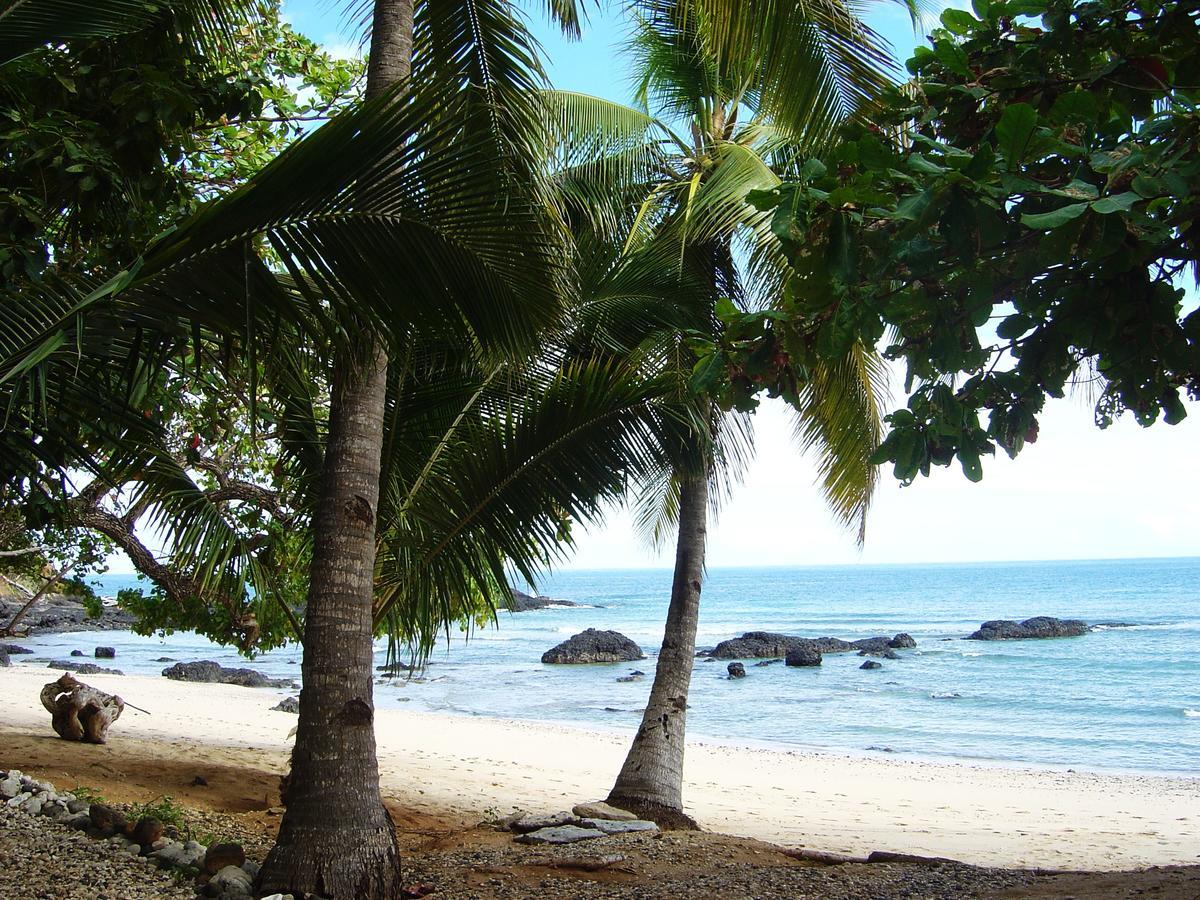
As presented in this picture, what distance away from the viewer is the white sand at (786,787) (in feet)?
29.0

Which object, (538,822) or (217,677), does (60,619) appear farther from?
(538,822)

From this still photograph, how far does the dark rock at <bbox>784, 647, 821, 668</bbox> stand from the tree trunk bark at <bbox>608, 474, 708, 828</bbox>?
22959 mm

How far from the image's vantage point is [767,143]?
30.6ft

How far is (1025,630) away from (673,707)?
33.5m

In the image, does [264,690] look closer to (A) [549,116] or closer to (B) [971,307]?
(A) [549,116]

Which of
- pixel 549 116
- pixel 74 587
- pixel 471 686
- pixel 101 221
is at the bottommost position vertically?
pixel 471 686

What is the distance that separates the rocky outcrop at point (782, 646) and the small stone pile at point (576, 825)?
24.9 metres

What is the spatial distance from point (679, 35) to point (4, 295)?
25.7 feet

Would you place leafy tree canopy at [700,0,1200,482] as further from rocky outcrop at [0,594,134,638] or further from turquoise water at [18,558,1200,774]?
rocky outcrop at [0,594,134,638]

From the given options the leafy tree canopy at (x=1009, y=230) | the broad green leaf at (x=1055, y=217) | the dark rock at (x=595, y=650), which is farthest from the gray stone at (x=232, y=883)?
the dark rock at (x=595, y=650)

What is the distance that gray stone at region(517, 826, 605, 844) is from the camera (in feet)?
20.2

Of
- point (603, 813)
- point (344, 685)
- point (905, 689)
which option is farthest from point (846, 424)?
point (905, 689)

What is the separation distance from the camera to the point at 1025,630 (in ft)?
123

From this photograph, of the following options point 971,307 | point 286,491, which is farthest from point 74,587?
point 971,307
